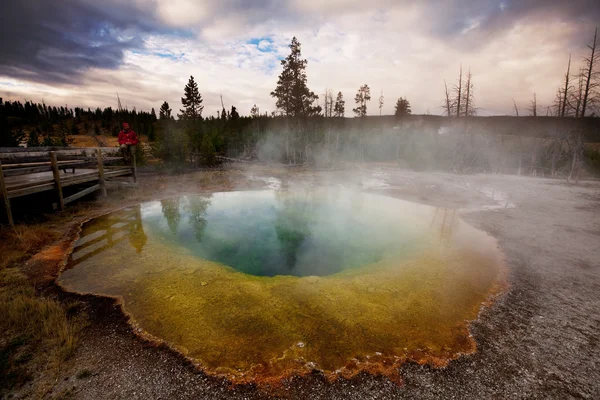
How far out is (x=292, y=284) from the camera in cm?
539

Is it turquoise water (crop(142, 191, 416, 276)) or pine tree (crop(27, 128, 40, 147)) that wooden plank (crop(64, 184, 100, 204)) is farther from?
pine tree (crop(27, 128, 40, 147))

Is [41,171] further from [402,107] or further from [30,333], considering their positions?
[402,107]

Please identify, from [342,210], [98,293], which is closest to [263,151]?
[342,210]

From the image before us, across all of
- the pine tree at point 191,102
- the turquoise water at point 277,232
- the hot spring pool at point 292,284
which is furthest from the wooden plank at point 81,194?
the pine tree at point 191,102

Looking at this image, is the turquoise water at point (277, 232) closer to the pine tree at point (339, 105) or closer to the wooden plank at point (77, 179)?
the wooden plank at point (77, 179)

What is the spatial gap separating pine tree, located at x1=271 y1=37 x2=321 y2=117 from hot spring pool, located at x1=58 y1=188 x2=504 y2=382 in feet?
88.7

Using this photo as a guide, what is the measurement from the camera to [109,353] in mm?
3361

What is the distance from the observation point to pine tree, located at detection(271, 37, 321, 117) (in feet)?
110

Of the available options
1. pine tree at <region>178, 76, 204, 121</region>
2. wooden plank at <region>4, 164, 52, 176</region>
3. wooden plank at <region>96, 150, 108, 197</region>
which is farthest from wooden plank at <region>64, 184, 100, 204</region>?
pine tree at <region>178, 76, 204, 121</region>

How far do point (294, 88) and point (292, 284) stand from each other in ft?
106

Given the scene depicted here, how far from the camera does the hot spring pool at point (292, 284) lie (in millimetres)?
3586

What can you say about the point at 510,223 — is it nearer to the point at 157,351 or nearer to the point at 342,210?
the point at 342,210

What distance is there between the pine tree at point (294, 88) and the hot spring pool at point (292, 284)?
88.7 ft

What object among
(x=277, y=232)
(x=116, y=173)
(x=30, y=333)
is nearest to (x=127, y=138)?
(x=116, y=173)
